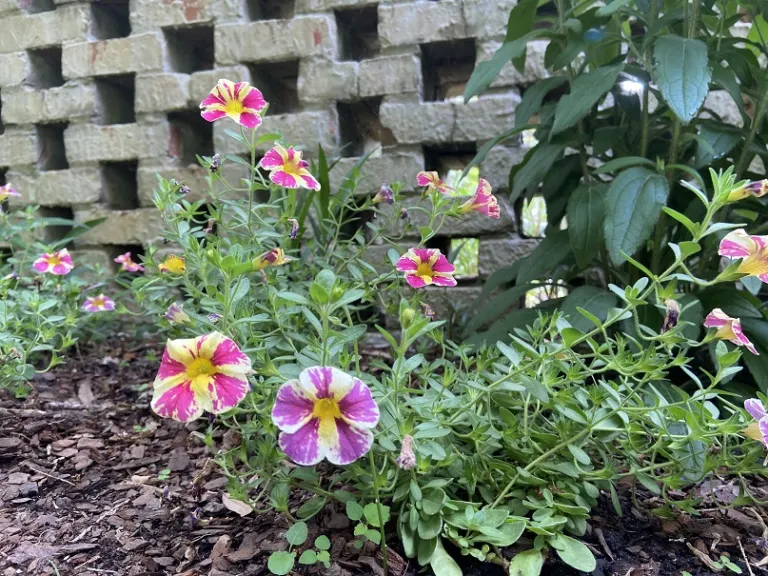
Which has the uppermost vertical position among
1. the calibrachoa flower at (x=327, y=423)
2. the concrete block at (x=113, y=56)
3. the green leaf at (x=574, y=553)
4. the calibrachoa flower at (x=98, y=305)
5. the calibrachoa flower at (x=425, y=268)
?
the concrete block at (x=113, y=56)

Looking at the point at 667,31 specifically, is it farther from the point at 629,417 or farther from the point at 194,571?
the point at 194,571

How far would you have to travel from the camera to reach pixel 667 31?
1.51m

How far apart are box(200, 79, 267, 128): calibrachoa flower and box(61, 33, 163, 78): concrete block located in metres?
1.35

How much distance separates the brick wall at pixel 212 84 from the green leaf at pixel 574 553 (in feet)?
3.89

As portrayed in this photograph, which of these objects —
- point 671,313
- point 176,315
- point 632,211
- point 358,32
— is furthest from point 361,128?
point 671,313

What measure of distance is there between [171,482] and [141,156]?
1.54m

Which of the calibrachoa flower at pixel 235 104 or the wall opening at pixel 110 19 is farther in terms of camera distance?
the wall opening at pixel 110 19

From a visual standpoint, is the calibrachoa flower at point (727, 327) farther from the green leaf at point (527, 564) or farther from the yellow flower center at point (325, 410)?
the yellow flower center at point (325, 410)

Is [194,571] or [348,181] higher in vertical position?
[348,181]

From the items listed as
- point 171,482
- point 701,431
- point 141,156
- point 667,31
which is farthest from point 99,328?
point 667,31

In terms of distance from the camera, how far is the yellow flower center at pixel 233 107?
1.11 metres

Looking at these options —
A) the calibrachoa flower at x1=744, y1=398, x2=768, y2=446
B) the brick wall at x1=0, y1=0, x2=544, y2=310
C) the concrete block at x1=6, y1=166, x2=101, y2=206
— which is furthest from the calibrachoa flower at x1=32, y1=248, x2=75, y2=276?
the calibrachoa flower at x1=744, y1=398, x2=768, y2=446

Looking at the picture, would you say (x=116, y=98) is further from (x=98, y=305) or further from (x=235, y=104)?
(x=235, y=104)

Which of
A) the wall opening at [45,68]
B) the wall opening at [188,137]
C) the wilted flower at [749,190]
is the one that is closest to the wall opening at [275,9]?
the wall opening at [188,137]
